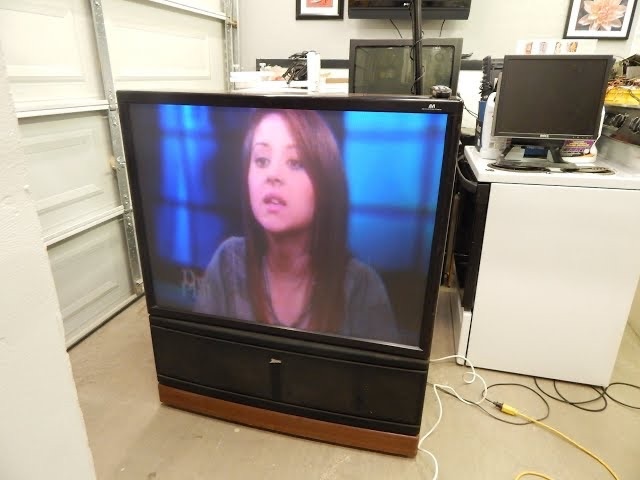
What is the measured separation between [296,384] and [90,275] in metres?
1.15

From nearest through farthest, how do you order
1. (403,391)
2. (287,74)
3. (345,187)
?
(345,187) < (403,391) < (287,74)

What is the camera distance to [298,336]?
1228 mm

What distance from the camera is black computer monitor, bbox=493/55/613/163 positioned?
147cm

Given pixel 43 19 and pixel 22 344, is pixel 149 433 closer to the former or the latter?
pixel 22 344

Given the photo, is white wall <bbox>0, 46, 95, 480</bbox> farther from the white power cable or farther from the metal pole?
the metal pole

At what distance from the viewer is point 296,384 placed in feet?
4.23

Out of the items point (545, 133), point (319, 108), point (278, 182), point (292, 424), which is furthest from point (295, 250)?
point (545, 133)

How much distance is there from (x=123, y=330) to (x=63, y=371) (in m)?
1.35

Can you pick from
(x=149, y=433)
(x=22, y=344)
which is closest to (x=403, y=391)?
(x=149, y=433)

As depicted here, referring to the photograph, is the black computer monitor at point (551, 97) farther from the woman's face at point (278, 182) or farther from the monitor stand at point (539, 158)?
the woman's face at point (278, 182)

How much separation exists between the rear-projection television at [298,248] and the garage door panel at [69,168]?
0.67m

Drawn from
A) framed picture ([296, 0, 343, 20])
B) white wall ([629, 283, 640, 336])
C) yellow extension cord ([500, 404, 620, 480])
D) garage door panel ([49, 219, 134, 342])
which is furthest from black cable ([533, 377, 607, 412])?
framed picture ([296, 0, 343, 20])

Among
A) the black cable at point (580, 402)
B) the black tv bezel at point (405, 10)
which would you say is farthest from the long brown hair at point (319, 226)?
the black tv bezel at point (405, 10)

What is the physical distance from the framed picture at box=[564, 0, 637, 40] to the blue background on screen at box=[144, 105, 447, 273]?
237 cm
